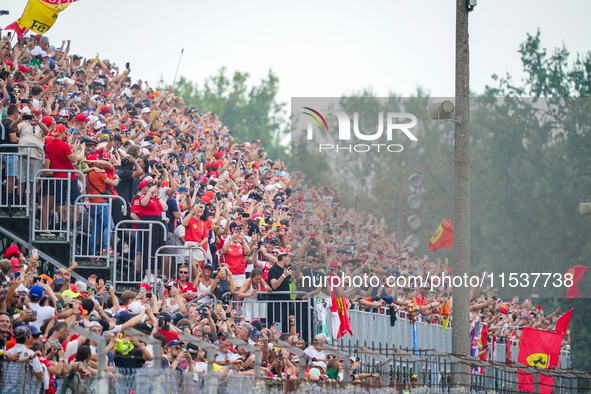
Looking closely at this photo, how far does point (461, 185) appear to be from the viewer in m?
14.2

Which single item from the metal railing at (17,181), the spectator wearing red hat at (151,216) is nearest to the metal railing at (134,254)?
the spectator wearing red hat at (151,216)

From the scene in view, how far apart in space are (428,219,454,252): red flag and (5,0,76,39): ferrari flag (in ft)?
33.2

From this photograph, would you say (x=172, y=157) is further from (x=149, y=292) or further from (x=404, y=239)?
(x=149, y=292)

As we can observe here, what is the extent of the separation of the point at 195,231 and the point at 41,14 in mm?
8782

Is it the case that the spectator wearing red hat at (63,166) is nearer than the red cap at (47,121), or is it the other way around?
the spectator wearing red hat at (63,166)

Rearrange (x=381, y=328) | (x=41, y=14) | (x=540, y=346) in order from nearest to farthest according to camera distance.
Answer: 1. (x=381, y=328)
2. (x=540, y=346)
3. (x=41, y=14)

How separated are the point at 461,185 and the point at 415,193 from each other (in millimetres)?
6799

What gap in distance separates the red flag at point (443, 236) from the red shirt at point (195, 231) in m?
4.93

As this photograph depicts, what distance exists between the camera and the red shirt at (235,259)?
17.6 meters

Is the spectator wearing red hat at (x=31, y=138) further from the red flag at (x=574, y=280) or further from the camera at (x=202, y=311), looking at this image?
the red flag at (x=574, y=280)

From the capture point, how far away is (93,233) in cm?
1557

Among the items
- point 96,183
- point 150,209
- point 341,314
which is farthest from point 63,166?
point 341,314

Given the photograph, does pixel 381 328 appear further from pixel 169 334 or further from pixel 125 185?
pixel 169 334

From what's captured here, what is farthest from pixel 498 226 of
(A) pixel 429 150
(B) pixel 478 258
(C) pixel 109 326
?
(C) pixel 109 326
